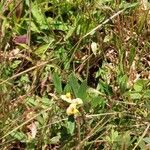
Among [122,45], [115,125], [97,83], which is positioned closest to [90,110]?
[115,125]

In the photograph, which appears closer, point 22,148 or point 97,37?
point 22,148

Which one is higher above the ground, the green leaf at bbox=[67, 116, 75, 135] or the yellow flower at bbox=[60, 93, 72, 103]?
the yellow flower at bbox=[60, 93, 72, 103]

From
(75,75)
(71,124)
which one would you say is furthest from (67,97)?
(75,75)

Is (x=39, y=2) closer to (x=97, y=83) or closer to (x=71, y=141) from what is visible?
(x=97, y=83)

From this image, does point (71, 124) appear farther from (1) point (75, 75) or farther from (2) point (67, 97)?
(1) point (75, 75)

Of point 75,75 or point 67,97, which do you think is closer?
point 67,97

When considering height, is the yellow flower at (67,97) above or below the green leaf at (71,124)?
above

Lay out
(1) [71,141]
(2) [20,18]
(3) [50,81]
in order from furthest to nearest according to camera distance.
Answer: (2) [20,18] < (3) [50,81] < (1) [71,141]

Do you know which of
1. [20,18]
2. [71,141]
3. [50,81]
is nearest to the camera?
[71,141]
